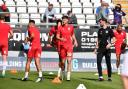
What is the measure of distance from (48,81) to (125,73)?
995 cm

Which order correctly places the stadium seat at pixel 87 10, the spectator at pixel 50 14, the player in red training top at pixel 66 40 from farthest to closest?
the stadium seat at pixel 87 10
the spectator at pixel 50 14
the player in red training top at pixel 66 40

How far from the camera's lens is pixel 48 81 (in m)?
15.3

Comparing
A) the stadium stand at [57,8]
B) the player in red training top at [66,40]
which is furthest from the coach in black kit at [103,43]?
the stadium stand at [57,8]

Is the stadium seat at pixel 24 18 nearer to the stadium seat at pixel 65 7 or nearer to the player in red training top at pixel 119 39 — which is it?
the stadium seat at pixel 65 7

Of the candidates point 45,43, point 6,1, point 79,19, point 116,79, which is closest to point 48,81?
point 116,79

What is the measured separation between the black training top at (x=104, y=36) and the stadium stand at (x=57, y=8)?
8398 millimetres

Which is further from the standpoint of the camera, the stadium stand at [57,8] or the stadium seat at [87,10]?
the stadium seat at [87,10]

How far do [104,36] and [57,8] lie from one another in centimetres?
1093

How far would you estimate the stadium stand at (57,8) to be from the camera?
24.9 meters

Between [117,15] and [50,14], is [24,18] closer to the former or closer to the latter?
[50,14]

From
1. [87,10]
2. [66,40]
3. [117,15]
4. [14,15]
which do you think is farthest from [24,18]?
[66,40]

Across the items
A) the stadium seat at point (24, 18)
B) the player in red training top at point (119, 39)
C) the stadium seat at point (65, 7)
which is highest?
the stadium seat at point (65, 7)

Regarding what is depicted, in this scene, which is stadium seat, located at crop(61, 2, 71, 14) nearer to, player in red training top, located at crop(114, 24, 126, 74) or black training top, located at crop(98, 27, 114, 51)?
player in red training top, located at crop(114, 24, 126, 74)

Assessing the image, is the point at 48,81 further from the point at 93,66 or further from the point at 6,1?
the point at 6,1
